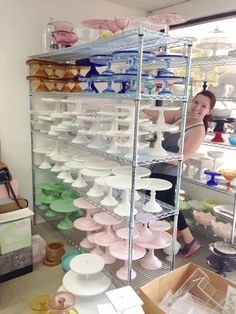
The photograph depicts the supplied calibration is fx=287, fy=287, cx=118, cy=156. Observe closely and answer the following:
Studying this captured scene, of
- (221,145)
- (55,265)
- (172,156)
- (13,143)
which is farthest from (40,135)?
(221,145)

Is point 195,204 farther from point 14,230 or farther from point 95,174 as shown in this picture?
point 14,230

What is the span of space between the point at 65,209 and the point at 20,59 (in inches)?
55.7

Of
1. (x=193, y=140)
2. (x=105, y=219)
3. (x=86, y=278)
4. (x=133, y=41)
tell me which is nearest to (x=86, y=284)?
(x=86, y=278)

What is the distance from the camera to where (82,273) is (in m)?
1.73

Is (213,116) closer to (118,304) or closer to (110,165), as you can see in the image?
(110,165)

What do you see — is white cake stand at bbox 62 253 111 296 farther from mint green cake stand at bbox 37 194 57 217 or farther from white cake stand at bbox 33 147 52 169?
white cake stand at bbox 33 147 52 169

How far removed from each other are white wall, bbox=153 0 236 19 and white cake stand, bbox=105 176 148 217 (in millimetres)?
1855

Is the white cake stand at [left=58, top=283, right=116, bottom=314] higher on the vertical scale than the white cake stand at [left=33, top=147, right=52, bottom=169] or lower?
lower

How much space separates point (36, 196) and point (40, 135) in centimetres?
63

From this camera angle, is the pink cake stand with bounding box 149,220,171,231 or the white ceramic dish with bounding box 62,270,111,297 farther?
the pink cake stand with bounding box 149,220,171,231

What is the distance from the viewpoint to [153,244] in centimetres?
200

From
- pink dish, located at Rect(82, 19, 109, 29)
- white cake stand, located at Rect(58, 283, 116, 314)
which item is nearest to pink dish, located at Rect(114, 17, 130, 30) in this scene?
pink dish, located at Rect(82, 19, 109, 29)

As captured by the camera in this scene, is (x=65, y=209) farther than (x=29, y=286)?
Yes

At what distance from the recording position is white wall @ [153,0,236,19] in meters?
2.60
